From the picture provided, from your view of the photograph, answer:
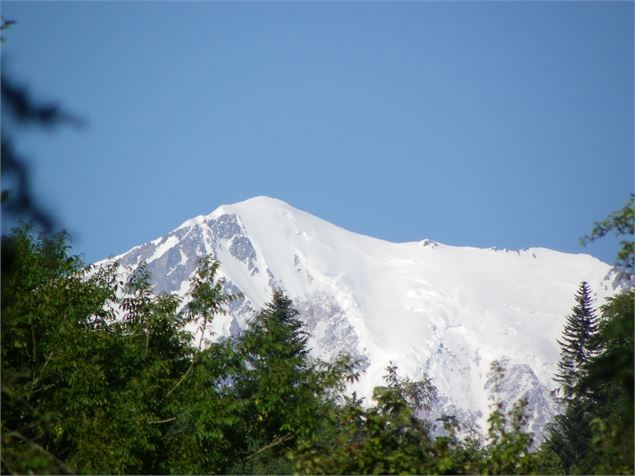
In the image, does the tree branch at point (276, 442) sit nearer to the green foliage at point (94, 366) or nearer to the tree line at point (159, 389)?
the tree line at point (159, 389)

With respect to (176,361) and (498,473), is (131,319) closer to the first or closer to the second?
(176,361)

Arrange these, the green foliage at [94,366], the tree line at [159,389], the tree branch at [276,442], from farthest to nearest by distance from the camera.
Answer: the tree branch at [276,442]
the green foliage at [94,366]
the tree line at [159,389]

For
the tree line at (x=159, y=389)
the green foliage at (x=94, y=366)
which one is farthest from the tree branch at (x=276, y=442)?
the green foliage at (x=94, y=366)

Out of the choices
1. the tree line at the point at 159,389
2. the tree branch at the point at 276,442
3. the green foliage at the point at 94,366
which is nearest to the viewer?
the tree line at the point at 159,389

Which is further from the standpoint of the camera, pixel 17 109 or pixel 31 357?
pixel 31 357

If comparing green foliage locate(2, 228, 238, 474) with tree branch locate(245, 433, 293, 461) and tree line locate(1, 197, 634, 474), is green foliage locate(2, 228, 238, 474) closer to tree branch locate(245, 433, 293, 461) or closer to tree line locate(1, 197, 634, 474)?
tree line locate(1, 197, 634, 474)

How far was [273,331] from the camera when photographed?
18.8 m

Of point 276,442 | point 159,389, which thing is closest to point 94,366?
point 159,389

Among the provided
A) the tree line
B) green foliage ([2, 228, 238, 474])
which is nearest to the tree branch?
the tree line

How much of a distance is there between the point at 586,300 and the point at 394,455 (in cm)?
6839

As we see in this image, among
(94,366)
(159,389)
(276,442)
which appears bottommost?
(276,442)

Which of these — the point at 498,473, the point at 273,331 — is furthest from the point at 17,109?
the point at 273,331

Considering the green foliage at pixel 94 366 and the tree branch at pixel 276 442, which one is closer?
the green foliage at pixel 94 366

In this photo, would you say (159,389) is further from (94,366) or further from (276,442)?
(276,442)
